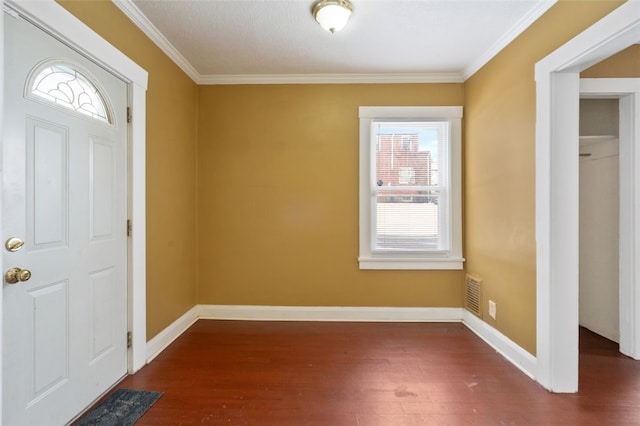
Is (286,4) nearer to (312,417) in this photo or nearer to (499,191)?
(499,191)

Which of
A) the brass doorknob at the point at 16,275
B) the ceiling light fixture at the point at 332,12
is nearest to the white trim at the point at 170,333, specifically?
the brass doorknob at the point at 16,275

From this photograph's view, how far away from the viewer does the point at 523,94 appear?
2.28m

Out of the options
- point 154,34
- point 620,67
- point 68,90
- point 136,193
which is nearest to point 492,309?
point 620,67

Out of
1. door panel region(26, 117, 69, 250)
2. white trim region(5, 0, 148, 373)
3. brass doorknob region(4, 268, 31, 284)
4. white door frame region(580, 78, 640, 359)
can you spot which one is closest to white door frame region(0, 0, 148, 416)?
white trim region(5, 0, 148, 373)

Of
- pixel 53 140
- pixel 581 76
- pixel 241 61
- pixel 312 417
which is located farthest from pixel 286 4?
pixel 312 417

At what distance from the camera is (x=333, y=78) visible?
3.22 metres

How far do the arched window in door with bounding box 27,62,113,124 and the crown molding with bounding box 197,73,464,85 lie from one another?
156 centimetres

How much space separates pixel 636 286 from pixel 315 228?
2826mm

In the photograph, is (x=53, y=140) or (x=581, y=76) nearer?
(x=53, y=140)

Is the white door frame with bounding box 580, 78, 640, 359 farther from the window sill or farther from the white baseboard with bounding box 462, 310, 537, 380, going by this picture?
the window sill

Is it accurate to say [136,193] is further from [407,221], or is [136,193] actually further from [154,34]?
[407,221]

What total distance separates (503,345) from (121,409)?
2.88m

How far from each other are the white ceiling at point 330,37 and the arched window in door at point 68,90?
2.25 ft

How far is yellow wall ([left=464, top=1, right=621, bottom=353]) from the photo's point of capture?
2.08m
